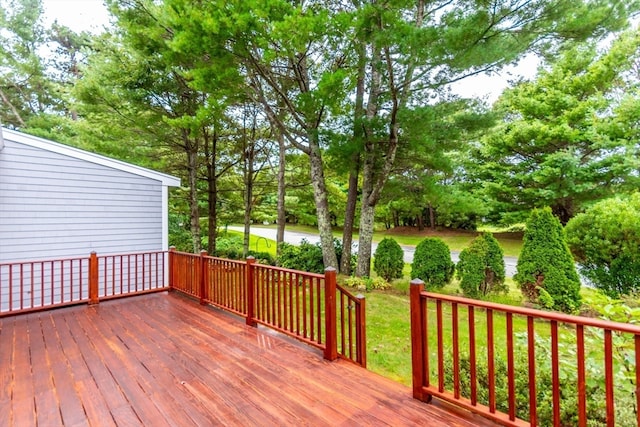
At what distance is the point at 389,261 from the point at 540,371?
4.52 meters

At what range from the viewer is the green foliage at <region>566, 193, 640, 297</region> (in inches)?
219

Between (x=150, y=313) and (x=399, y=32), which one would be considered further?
(x=399, y=32)

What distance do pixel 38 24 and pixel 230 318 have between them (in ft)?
53.8

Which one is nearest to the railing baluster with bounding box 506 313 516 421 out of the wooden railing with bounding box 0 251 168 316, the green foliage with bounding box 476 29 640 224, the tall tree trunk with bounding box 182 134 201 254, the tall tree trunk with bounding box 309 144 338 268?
the wooden railing with bounding box 0 251 168 316

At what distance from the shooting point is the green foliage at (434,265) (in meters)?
6.39

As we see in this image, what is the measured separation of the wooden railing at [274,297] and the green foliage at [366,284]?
2198 millimetres

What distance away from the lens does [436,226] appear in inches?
850

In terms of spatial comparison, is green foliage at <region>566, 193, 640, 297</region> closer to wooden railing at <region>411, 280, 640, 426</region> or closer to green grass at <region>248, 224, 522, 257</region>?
wooden railing at <region>411, 280, 640, 426</region>

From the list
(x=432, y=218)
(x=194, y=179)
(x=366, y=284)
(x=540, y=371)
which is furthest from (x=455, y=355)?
(x=432, y=218)

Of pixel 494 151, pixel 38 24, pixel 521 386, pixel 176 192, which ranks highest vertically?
pixel 38 24

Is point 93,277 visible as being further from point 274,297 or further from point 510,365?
point 510,365

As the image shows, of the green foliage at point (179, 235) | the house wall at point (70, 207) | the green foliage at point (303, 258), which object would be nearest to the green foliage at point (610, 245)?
the green foliage at point (303, 258)

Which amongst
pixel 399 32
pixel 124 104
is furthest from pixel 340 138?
pixel 124 104

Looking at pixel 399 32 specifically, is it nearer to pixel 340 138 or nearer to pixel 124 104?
pixel 340 138
